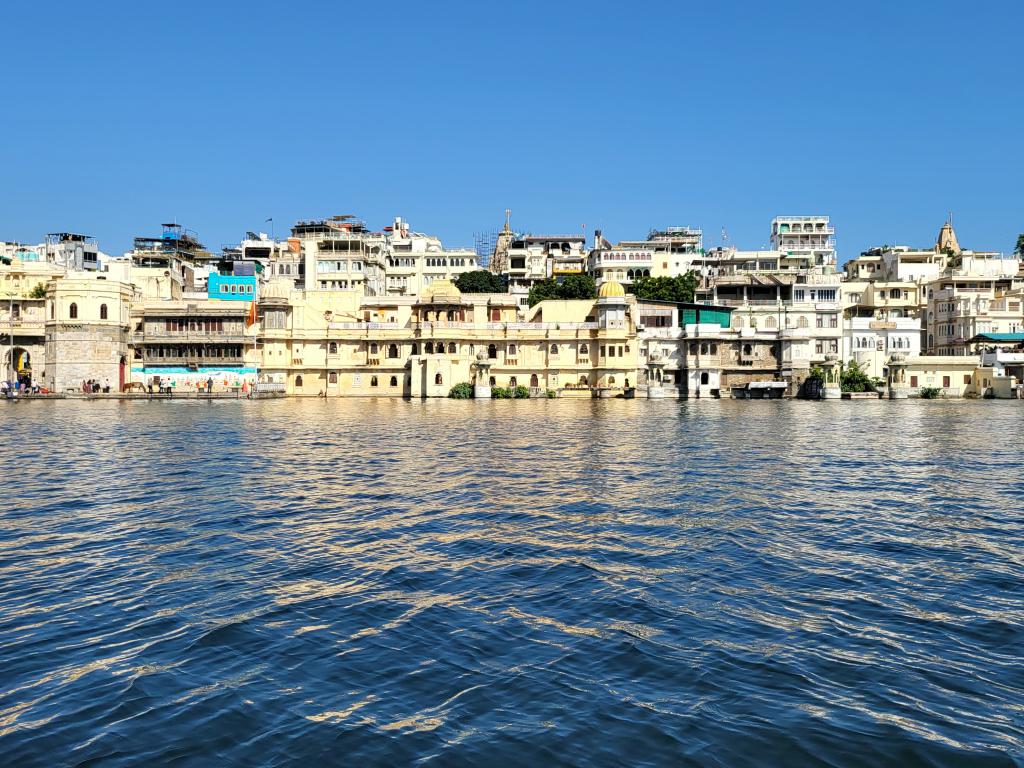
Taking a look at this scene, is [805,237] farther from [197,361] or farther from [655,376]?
[197,361]

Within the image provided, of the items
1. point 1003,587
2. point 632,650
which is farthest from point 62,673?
point 1003,587

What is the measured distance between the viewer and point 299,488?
19.9m

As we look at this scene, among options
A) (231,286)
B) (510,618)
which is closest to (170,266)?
(231,286)

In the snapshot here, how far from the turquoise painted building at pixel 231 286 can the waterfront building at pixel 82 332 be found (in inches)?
691

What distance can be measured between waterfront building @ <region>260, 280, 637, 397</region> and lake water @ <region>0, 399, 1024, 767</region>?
159 feet

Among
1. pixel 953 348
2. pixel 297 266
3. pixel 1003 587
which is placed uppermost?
pixel 297 266

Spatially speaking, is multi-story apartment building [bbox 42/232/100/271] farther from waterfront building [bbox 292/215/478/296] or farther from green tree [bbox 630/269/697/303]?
green tree [bbox 630/269/697/303]

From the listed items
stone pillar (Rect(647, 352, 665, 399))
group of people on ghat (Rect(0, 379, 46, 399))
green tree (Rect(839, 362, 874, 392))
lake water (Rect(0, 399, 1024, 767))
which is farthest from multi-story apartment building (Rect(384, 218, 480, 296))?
lake water (Rect(0, 399, 1024, 767))

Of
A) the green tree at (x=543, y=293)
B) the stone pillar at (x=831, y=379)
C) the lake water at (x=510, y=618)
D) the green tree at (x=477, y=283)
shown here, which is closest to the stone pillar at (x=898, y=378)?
the stone pillar at (x=831, y=379)

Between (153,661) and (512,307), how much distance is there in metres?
67.9

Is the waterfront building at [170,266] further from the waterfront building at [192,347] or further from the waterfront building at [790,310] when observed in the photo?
the waterfront building at [790,310]

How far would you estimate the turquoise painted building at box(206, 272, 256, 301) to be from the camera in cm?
8670

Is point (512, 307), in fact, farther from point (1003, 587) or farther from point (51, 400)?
point (1003, 587)

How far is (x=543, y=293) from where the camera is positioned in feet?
283
